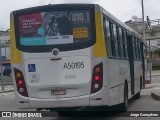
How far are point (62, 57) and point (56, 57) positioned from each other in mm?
155

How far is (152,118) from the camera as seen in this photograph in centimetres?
1348

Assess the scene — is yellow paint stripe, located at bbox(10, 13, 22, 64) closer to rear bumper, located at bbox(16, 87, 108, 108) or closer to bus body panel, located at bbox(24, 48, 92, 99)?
bus body panel, located at bbox(24, 48, 92, 99)

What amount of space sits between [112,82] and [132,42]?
589 cm

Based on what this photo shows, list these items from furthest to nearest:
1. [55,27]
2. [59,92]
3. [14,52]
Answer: [14,52], [55,27], [59,92]

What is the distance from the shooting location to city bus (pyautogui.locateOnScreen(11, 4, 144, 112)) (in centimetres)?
1185

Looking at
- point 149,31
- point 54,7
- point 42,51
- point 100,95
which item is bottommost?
point 149,31

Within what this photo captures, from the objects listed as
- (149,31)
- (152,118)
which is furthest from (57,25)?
(149,31)

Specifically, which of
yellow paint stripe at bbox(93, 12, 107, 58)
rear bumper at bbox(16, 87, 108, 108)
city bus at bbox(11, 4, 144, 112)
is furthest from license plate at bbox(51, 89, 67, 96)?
yellow paint stripe at bbox(93, 12, 107, 58)

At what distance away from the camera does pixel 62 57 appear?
12008 millimetres

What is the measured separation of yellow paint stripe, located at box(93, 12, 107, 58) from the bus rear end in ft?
0.26

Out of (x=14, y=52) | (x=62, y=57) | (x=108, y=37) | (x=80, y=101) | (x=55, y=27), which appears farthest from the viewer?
(x=108, y=37)

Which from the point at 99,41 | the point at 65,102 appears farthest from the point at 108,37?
the point at 65,102

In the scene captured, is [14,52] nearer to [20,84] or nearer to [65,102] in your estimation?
[20,84]

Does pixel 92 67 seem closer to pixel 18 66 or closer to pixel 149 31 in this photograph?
pixel 18 66
